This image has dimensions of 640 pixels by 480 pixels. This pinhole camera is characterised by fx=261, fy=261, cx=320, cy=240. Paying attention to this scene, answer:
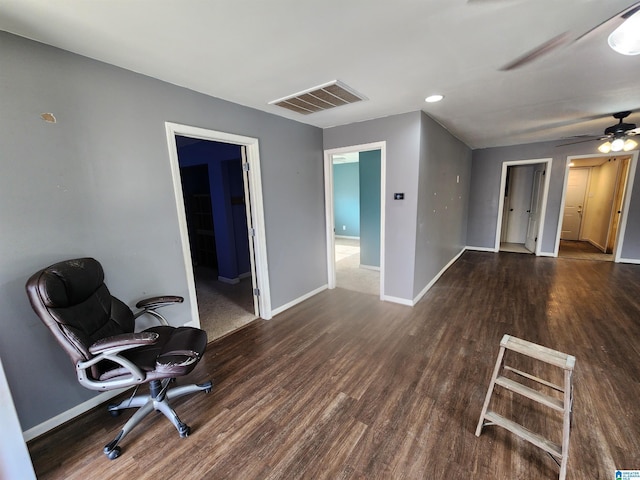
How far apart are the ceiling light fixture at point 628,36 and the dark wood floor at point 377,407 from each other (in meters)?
2.08

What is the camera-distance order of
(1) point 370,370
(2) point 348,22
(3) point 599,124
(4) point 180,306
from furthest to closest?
(3) point 599,124 → (4) point 180,306 → (1) point 370,370 → (2) point 348,22

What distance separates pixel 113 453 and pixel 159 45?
97.6 inches

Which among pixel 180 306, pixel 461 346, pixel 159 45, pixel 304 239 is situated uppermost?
pixel 159 45

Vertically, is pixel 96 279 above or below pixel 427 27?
below

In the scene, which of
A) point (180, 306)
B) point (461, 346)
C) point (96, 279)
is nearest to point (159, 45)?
point (96, 279)

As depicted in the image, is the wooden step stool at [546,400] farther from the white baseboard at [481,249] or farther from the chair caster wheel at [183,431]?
the white baseboard at [481,249]

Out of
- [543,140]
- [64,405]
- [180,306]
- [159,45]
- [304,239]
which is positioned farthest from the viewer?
[543,140]

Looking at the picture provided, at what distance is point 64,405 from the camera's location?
178cm

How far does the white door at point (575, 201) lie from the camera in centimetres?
691

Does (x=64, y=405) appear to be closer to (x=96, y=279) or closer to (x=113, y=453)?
(x=113, y=453)

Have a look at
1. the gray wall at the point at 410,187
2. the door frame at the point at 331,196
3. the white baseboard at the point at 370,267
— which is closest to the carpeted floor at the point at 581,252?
the gray wall at the point at 410,187

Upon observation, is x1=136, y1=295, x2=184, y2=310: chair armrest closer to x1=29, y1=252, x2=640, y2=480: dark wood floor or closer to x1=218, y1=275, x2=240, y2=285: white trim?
x1=29, y1=252, x2=640, y2=480: dark wood floor

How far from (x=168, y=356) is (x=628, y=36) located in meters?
2.80

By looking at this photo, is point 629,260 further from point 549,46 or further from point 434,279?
point 549,46
